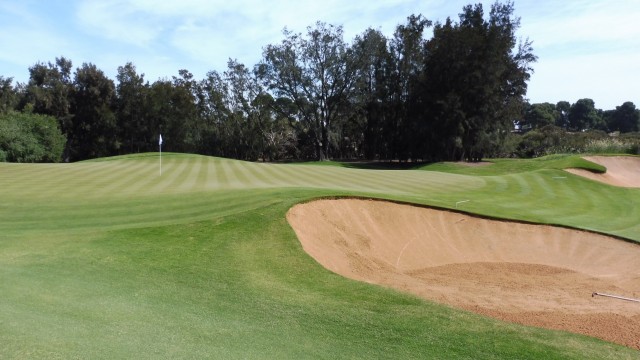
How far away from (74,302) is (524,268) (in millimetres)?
11429

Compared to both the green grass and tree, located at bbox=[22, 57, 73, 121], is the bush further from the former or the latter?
the green grass

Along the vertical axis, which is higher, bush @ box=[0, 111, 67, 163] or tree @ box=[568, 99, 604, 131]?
tree @ box=[568, 99, 604, 131]

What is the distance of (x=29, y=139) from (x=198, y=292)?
161 feet

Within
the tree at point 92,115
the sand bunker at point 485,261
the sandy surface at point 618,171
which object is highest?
the tree at point 92,115

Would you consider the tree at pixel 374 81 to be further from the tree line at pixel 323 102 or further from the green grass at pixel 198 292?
the green grass at pixel 198 292

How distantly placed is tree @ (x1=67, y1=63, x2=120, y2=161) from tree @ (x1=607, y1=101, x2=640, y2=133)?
12647cm

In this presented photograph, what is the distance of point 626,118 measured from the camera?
122375 mm

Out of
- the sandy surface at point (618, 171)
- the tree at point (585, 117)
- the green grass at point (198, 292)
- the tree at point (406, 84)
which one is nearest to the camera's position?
the green grass at point (198, 292)

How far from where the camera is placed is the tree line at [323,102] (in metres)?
45.5

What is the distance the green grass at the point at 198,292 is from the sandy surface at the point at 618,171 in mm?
15635

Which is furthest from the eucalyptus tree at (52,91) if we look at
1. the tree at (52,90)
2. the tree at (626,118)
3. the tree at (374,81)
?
the tree at (626,118)

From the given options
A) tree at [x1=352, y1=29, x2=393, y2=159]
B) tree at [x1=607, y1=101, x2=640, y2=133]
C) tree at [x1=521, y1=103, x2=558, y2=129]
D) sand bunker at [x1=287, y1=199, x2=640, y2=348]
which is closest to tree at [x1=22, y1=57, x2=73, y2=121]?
tree at [x1=352, y1=29, x2=393, y2=159]

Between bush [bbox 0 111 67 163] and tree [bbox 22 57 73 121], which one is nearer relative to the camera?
bush [bbox 0 111 67 163]

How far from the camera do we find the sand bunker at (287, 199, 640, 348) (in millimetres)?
7703
